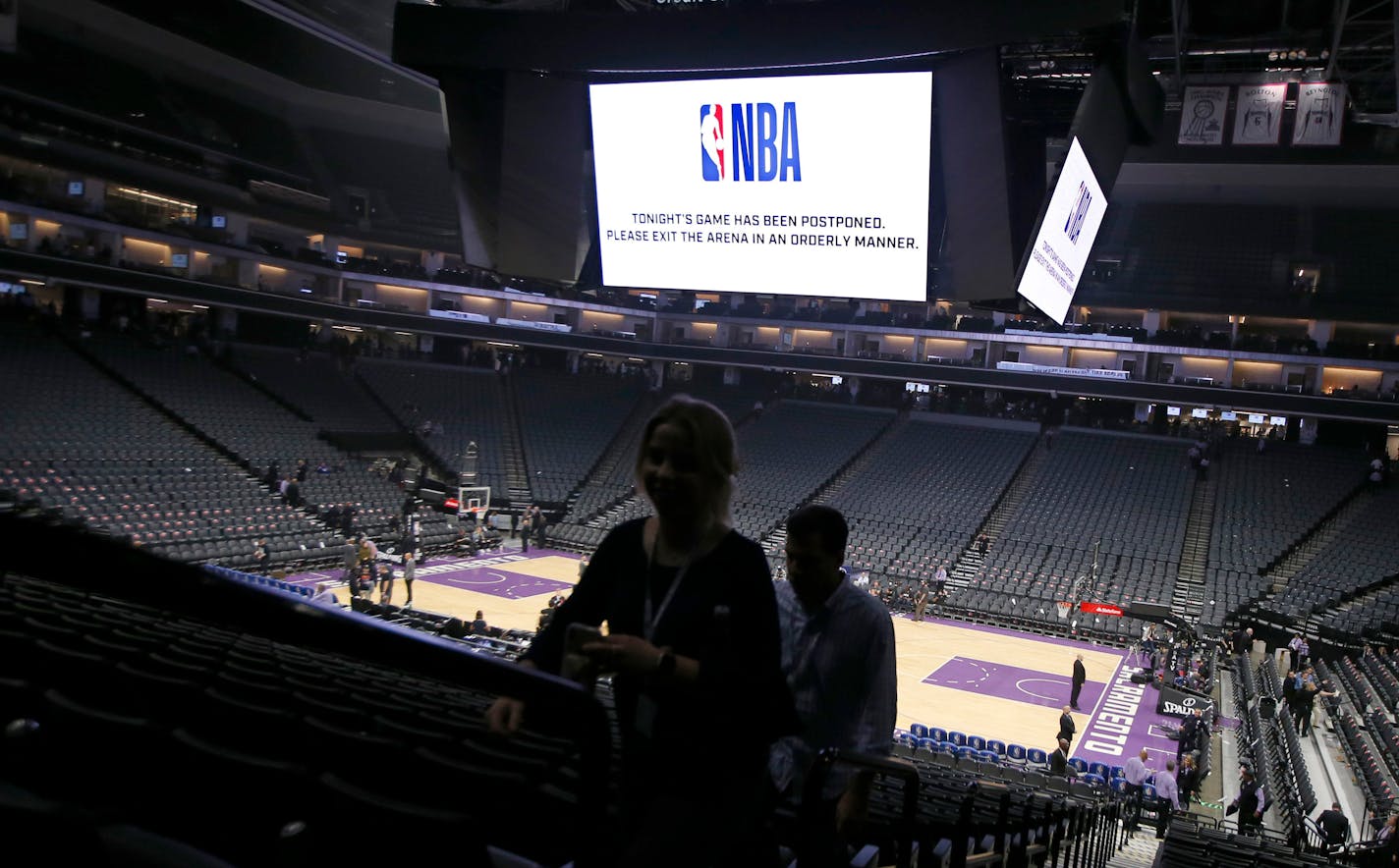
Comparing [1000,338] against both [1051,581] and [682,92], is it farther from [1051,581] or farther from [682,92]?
[682,92]

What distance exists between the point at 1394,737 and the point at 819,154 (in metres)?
12.1

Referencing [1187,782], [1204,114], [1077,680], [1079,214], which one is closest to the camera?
[1187,782]

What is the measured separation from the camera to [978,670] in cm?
1994

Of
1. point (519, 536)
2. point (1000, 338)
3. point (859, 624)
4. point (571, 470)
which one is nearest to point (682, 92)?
point (859, 624)

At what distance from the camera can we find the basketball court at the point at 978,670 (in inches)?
637

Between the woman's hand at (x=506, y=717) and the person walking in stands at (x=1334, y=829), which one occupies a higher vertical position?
the woman's hand at (x=506, y=717)

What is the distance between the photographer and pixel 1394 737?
1354 cm

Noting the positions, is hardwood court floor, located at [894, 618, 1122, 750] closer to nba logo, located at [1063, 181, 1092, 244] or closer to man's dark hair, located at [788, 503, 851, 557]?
nba logo, located at [1063, 181, 1092, 244]

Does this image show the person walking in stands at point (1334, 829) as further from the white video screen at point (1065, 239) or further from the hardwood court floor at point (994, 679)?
the white video screen at point (1065, 239)

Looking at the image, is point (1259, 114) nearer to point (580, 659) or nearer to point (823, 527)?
point (823, 527)

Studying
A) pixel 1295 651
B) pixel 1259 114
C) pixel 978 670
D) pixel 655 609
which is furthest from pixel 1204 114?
pixel 655 609

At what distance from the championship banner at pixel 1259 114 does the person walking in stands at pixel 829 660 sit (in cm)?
1644

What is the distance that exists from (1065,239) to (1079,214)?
0.54 m

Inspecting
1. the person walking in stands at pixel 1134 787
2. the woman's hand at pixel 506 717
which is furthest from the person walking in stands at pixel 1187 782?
the woman's hand at pixel 506 717
